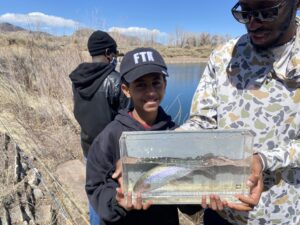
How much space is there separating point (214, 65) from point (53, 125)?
586cm

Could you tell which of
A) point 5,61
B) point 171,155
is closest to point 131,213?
point 171,155

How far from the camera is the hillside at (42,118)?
4035mm

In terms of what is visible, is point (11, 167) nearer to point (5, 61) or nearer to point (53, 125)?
point (53, 125)

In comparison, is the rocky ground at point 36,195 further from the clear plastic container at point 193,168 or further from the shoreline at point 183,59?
Result: the shoreline at point 183,59

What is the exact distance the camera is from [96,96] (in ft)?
11.0

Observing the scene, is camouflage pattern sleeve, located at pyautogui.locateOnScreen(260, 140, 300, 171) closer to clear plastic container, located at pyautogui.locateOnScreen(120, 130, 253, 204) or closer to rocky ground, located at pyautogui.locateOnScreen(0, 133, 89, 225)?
clear plastic container, located at pyautogui.locateOnScreen(120, 130, 253, 204)

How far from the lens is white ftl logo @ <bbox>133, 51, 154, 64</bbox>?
1.79m

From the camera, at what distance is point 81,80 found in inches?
136

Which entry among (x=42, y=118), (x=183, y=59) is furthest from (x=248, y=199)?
(x=183, y=59)

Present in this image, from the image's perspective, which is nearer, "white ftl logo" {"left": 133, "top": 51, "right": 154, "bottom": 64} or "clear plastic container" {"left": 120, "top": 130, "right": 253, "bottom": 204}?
"clear plastic container" {"left": 120, "top": 130, "right": 253, "bottom": 204}

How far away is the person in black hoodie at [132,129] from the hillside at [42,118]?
6.44 feet

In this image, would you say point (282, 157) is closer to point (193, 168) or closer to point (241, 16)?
point (193, 168)

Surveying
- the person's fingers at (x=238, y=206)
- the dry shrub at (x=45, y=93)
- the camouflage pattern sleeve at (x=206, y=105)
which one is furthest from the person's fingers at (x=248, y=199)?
the dry shrub at (x=45, y=93)

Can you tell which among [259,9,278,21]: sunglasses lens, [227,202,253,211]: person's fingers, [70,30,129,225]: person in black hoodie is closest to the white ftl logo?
[259,9,278,21]: sunglasses lens
